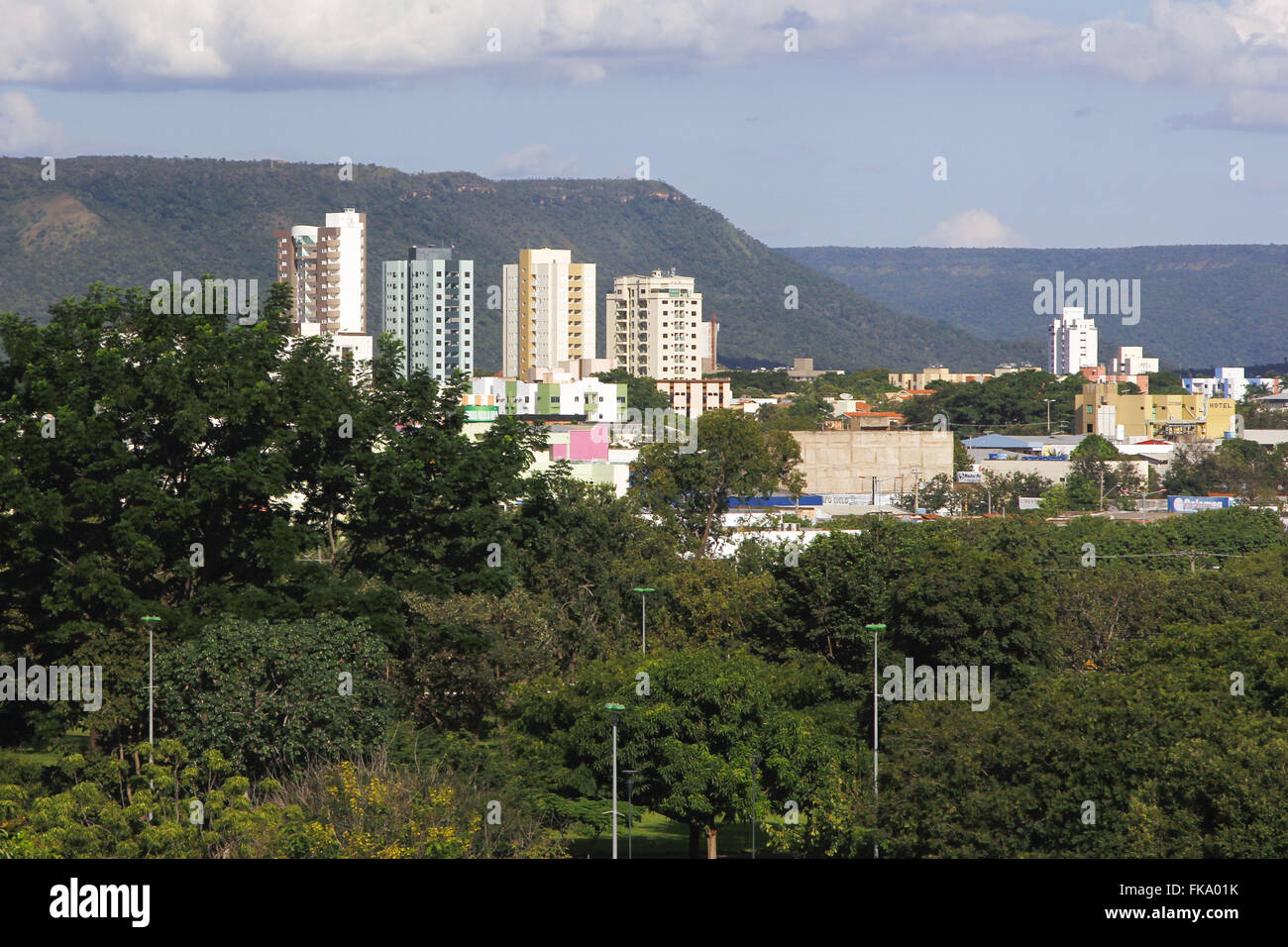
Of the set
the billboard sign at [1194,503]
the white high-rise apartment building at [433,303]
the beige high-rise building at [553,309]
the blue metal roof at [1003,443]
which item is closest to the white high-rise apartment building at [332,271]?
the white high-rise apartment building at [433,303]

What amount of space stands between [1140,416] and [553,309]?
A: 63895 mm

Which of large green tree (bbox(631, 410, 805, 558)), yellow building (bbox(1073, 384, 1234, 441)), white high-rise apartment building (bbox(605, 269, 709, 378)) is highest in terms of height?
white high-rise apartment building (bbox(605, 269, 709, 378))

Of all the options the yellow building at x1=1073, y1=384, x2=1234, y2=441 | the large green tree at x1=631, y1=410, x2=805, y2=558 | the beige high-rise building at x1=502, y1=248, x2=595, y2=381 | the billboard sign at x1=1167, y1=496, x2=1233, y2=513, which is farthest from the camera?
the beige high-rise building at x1=502, y1=248, x2=595, y2=381

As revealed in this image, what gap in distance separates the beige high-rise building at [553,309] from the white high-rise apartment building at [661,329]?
7.90 m

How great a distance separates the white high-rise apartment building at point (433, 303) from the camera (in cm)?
15600

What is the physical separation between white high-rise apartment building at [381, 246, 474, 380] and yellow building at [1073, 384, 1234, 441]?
6006cm

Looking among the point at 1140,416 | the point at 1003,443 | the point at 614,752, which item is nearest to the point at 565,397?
the point at 1003,443

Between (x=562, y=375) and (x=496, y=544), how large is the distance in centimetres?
10176

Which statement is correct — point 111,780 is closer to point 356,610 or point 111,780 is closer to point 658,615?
point 356,610

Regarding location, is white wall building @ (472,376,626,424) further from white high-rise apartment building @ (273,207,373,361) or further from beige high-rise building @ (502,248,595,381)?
white high-rise apartment building @ (273,207,373,361)

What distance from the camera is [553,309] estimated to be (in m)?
166

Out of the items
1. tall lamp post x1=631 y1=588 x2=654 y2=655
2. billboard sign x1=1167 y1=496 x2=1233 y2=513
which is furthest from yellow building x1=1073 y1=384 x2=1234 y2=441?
tall lamp post x1=631 y1=588 x2=654 y2=655

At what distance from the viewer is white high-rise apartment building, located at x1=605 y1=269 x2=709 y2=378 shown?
176375 millimetres
